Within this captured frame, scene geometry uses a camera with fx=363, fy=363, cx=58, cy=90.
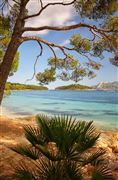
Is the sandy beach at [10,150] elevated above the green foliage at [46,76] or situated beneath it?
situated beneath

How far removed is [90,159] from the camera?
5.85 metres

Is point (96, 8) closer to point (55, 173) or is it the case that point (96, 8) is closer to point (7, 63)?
point (7, 63)

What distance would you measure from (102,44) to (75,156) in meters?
7.05

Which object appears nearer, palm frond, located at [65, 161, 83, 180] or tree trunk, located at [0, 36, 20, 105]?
palm frond, located at [65, 161, 83, 180]

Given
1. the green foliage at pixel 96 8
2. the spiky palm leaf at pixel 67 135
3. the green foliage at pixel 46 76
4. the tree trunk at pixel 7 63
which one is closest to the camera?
the spiky palm leaf at pixel 67 135

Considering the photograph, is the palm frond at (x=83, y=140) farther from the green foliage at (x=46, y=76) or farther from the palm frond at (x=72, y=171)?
the green foliage at (x=46, y=76)

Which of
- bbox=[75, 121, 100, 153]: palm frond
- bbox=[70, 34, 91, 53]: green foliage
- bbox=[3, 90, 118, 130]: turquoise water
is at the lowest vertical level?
bbox=[3, 90, 118, 130]: turquoise water

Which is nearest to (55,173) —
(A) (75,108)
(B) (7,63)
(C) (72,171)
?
(C) (72,171)

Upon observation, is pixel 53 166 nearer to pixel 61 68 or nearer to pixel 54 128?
pixel 54 128

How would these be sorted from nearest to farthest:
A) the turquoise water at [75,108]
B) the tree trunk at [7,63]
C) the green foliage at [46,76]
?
1. the tree trunk at [7,63]
2. the green foliage at [46,76]
3. the turquoise water at [75,108]

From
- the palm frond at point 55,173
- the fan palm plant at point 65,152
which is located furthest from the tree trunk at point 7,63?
the palm frond at point 55,173

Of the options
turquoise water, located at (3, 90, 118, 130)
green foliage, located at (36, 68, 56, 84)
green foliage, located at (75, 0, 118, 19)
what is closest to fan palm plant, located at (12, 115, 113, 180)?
green foliage, located at (75, 0, 118, 19)

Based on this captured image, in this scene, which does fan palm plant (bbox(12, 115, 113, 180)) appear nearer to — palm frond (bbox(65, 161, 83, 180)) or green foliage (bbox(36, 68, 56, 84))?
palm frond (bbox(65, 161, 83, 180))

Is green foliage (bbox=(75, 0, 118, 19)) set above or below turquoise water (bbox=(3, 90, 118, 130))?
above
